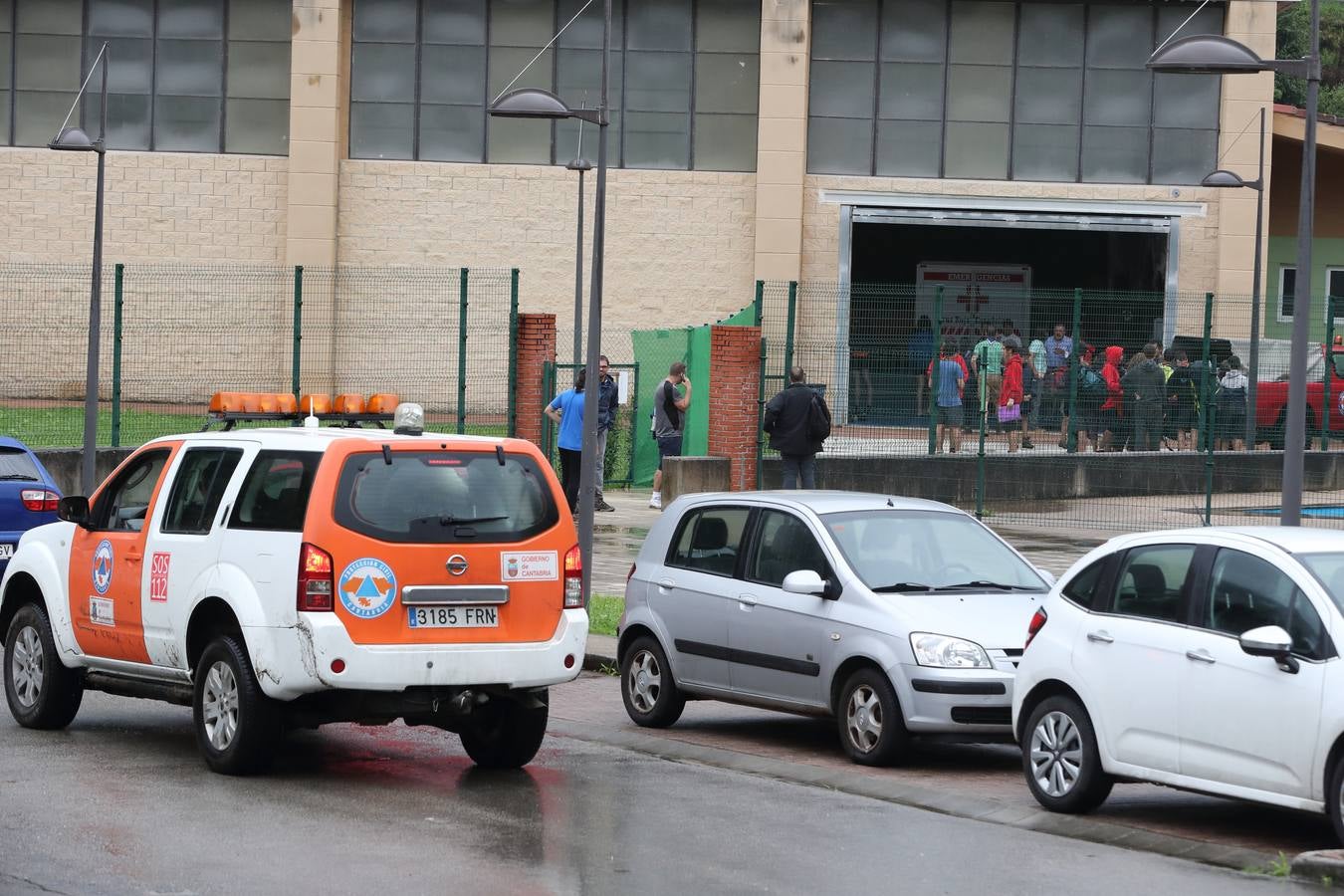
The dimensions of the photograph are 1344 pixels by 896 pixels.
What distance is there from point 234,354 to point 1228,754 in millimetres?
27955

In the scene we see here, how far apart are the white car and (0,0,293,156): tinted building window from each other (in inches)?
1264

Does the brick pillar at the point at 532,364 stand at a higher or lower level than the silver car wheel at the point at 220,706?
higher

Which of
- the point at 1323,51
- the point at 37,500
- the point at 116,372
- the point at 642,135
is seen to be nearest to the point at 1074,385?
the point at 116,372

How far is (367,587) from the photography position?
895 cm

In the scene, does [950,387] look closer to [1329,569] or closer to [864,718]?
[864,718]

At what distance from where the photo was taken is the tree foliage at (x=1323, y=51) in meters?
67.5

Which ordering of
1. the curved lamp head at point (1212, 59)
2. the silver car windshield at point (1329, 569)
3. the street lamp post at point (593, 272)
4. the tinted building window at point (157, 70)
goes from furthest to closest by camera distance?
1. the tinted building window at point (157, 70)
2. the street lamp post at point (593, 272)
3. the curved lamp head at point (1212, 59)
4. the silver car windshield at point (1329, 569)

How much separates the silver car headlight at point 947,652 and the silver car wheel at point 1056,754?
34.5 inches

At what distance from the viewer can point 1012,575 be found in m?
11.2

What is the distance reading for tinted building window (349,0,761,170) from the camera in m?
38.4

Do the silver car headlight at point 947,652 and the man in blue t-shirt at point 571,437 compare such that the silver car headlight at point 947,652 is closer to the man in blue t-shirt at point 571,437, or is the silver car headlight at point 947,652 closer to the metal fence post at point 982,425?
the man in blue t-shirt at point 571,437

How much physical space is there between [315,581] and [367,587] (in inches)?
9.8

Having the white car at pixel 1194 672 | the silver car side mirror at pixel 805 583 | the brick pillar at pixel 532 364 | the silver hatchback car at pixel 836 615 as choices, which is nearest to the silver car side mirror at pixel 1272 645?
the white car at pixel 1194 672

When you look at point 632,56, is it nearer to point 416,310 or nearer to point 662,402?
point 416,310
